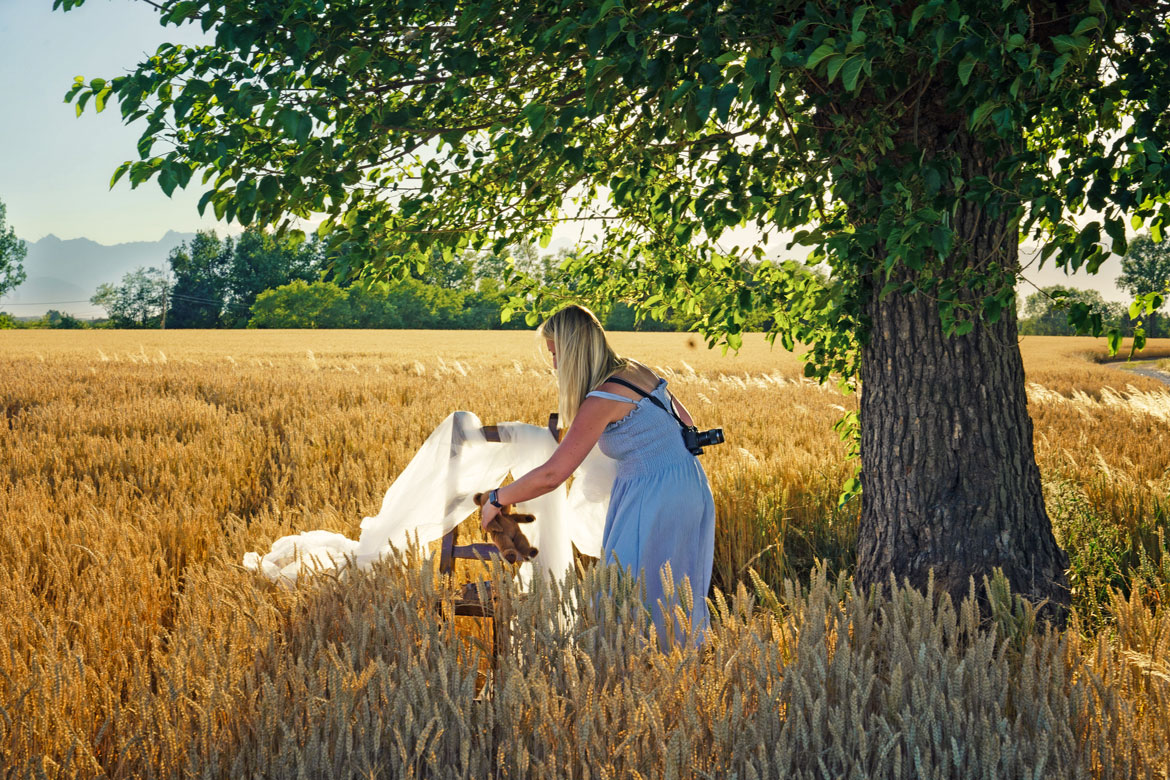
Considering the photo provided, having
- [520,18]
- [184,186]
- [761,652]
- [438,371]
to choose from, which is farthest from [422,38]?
[438,371]

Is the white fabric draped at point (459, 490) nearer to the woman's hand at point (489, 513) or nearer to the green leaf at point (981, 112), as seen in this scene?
the woman's hand at point (489, 513)

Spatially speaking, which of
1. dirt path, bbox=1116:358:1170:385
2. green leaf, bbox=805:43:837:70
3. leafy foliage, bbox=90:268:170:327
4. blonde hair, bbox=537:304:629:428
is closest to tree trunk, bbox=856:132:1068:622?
blonde hair, bbox=537:304:629:428

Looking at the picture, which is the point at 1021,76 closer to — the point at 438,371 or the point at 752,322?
the point at 752,322

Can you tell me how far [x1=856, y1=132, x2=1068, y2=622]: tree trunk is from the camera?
11.3 ft

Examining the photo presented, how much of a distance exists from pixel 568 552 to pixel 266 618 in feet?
4.53

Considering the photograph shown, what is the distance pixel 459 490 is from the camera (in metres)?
3.53

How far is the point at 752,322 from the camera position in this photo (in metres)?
4.73

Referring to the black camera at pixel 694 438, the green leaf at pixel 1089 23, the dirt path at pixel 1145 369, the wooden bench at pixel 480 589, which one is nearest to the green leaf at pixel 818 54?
the green leaf at pixel 1089 23

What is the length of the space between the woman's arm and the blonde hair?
6.4 inches

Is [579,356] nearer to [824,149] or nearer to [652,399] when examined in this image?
[652,399]

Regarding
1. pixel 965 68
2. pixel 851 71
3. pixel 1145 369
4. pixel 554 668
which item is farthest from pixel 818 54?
pixel 1145 369

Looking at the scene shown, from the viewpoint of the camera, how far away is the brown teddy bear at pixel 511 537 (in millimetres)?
3154

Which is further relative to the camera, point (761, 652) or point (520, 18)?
point (520, 18)

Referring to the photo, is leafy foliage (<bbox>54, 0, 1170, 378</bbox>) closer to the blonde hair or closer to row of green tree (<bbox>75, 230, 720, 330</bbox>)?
the blonde hair
